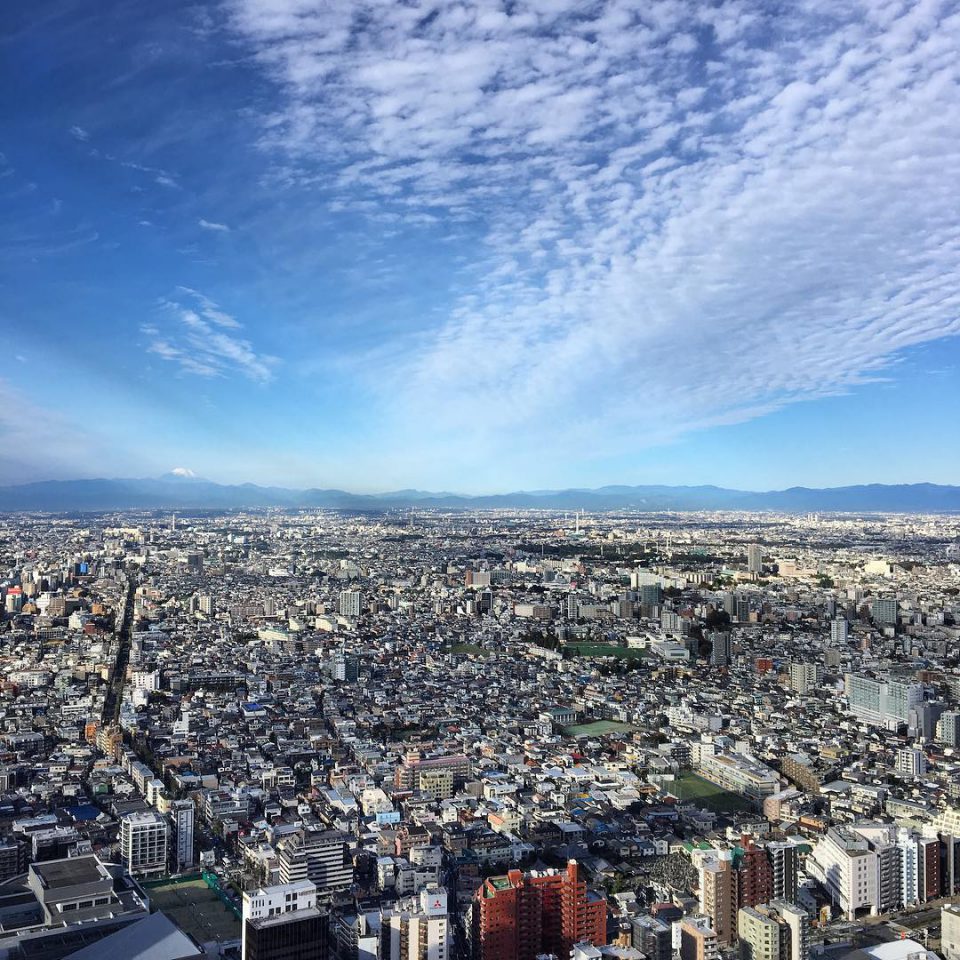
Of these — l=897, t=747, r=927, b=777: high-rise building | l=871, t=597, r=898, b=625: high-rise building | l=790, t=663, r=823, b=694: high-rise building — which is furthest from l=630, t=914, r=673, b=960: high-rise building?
l=871, t=597, r=898, b=625: high-rise building

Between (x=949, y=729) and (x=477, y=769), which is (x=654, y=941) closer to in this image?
(x=477, y=769)

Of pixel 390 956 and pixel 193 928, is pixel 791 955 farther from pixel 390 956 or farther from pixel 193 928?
pixel 193 928

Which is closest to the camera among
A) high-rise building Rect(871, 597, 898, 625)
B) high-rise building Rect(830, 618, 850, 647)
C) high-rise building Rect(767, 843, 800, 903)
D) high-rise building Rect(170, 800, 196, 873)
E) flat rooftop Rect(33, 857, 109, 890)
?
flat rooftop Rect(33, 857, 109, 890)

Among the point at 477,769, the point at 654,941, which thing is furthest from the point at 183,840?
the point at 654,941

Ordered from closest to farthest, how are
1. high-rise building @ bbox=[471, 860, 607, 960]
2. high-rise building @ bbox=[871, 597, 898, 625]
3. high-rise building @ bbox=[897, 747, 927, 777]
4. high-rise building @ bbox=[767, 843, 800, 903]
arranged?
high-rise building @ bbox=[471, 860, 607, 960]
high-rise building @ bbox=[767, 843, 800, 903]
high-rise building @ bbox=[897, 747, 927, 777]
high-rise building @ bbox=[871, 597, 898, 625]

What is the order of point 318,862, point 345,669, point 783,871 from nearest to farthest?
point 783,871, point 318,862, point 345,669

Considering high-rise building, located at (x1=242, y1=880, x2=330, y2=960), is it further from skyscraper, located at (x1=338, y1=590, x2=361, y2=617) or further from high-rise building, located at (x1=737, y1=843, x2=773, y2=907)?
skyscraper, located at (x1=338, y1=590, x2=361, y2=617)

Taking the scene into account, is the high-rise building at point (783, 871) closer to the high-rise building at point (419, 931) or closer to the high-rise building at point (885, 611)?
the high-rise building at point (419, 931)

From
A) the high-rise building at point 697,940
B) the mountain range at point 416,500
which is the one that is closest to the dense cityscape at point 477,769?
the high-rise building at point 697,940
